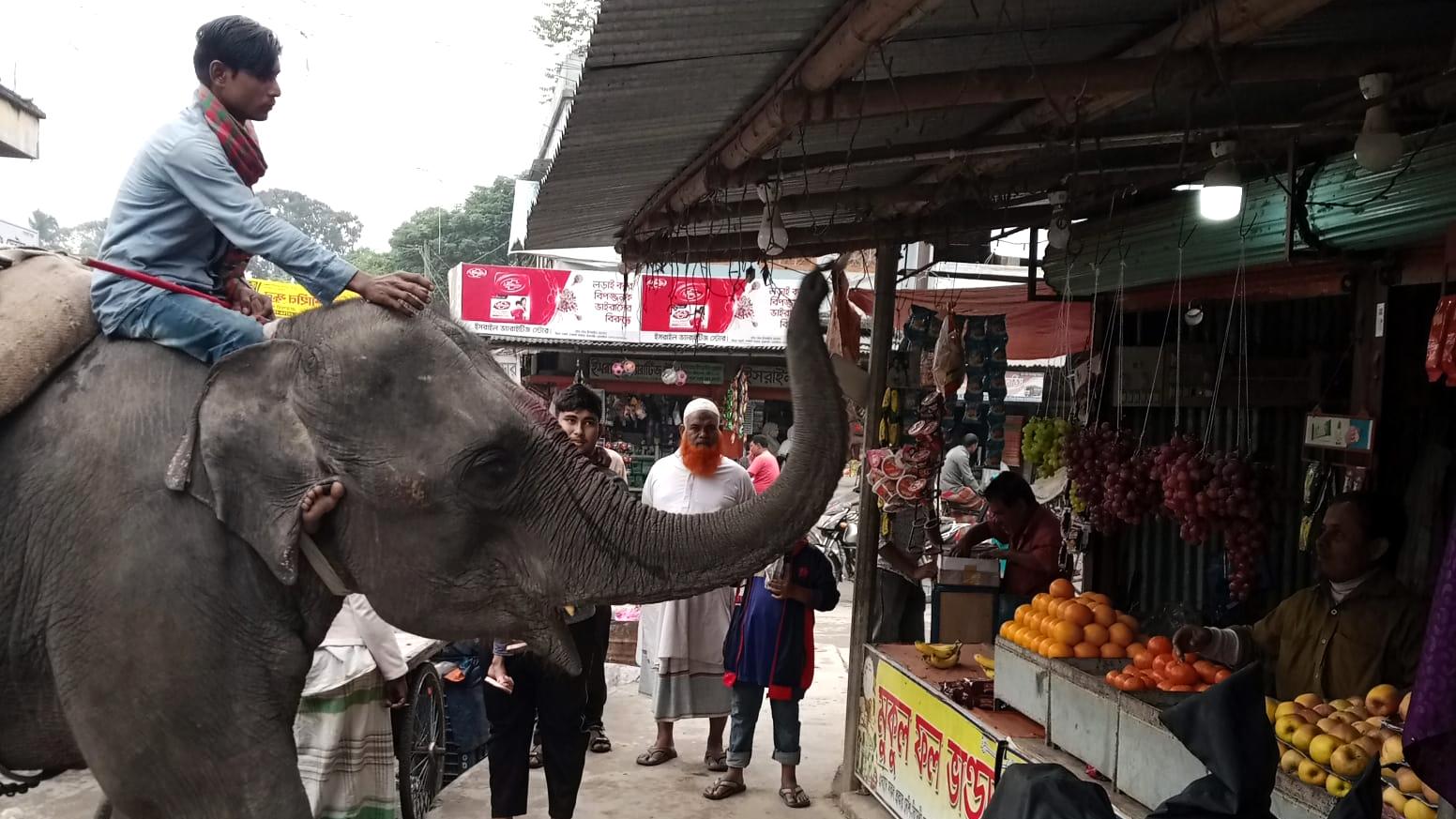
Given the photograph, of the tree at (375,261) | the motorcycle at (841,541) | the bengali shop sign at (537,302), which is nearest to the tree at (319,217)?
the tree at (375,261)

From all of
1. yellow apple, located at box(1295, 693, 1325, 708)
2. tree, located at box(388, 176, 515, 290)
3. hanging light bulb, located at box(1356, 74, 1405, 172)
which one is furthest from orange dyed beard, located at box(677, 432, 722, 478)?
tree, located at box(388, 176, 515, 290)

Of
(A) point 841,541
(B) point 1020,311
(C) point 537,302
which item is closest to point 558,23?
(C) point 537,302

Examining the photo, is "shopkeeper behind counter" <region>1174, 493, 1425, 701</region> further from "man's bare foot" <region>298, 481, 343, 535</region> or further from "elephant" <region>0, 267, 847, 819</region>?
"man's bare foot" <region>298, 481, 343, 535</region>

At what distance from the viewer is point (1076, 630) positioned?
4.82 meters

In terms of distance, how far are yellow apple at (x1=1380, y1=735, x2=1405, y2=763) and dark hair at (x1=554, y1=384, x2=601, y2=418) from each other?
356cm

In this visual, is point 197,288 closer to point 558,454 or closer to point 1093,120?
point 558,454

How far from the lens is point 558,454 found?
2502 mm

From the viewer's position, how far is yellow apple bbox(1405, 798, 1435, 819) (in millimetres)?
2906

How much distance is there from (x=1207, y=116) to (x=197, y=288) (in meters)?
3.69

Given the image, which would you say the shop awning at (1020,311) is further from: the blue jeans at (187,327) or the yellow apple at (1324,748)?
the blue jeans at (187,327)

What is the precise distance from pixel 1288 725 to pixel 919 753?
7.64 feet

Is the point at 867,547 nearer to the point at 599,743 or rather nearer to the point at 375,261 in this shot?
the point at 599,743

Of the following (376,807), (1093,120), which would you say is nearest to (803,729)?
(376,807)

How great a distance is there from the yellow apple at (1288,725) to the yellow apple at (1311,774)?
0.61ft
